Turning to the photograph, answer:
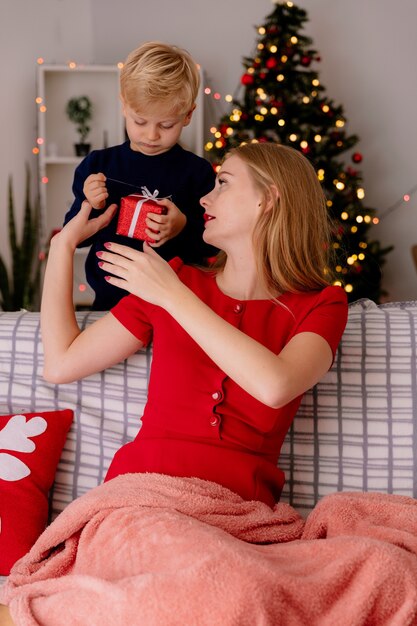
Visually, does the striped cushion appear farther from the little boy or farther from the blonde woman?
the little boy

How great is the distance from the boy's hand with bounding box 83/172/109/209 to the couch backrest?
0.28 meters

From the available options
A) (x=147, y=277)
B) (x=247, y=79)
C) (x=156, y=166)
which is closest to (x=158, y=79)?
(x=156, y=166)

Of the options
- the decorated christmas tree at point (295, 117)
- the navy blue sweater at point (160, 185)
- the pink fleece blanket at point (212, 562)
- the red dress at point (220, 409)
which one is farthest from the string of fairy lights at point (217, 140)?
the pink fleece blanket at point (212, 562)

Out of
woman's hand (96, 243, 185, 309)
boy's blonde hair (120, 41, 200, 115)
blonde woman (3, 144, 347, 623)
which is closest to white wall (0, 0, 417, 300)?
boy's blonde hair (120, 41, 200, 115)

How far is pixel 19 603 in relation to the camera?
1.35 m

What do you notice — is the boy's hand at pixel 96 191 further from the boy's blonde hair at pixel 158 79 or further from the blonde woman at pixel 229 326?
the boy's blonde hair at pixel 158 79

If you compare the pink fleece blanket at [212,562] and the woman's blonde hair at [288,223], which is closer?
the pink fleece blanket at [212,562]

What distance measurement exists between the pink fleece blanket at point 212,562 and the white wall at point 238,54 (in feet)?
12.0

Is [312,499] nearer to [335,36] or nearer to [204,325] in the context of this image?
[204,325]

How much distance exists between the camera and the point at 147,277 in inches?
61.1

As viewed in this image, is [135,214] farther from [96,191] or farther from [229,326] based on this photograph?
[229,326]

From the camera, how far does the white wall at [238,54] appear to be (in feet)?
16.1

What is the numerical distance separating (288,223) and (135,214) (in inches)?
13.5

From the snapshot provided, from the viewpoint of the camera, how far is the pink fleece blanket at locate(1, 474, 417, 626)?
1.19 m
